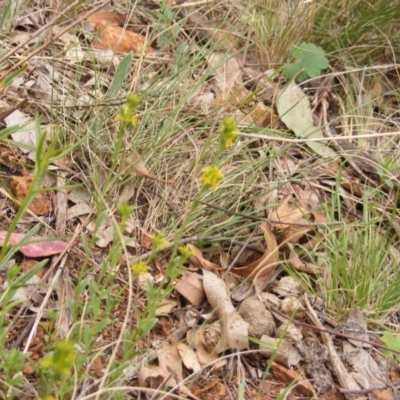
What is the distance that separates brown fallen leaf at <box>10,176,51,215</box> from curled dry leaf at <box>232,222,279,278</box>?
0.59 meters

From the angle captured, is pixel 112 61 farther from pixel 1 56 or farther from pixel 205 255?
pixel 205 255

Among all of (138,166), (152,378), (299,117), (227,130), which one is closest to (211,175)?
(227,130)

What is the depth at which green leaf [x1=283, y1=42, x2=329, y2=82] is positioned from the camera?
2.64 meters

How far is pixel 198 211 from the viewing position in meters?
1.99

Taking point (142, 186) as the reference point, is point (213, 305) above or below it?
below

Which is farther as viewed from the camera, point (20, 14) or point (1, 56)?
point (20, 14)

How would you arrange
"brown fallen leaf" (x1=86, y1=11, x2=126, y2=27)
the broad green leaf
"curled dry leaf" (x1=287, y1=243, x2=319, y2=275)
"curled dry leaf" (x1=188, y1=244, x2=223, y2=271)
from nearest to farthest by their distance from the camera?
"curled dry leaf" (x1=188, y1=244, x2=223, y2=271), "curled dry leaf" (x1=287, y1=243, x2=319, y2=275), the broad green leaf, "brown fallen leaf" (x1=86, y1=11, x2=126, y2=27)

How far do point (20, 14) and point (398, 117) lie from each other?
1.59 meters

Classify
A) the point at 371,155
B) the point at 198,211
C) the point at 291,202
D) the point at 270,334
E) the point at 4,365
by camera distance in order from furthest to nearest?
the point at 371,155 → the point at 291,202 → the point at 198,211 → the point at 270,334 → the point at 4,365

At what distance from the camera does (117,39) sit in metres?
2.59

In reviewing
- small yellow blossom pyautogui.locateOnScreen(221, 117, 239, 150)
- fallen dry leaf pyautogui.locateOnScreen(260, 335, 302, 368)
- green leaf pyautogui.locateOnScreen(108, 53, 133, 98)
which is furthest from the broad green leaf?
small yellow blossom pyautogui.locateOnScreen(221, 117, 239, 150)

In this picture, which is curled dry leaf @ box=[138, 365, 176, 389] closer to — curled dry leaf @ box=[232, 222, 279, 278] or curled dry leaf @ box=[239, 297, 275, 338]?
curled dry leaf @ box=[239, 297, 275, 338]

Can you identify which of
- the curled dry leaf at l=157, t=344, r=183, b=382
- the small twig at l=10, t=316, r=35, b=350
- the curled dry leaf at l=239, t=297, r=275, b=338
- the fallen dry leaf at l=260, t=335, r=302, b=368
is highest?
the small twig at l=10, t=316, r=35, b=350

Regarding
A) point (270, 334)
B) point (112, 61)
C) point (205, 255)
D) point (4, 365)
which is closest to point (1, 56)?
point (112, 61)
